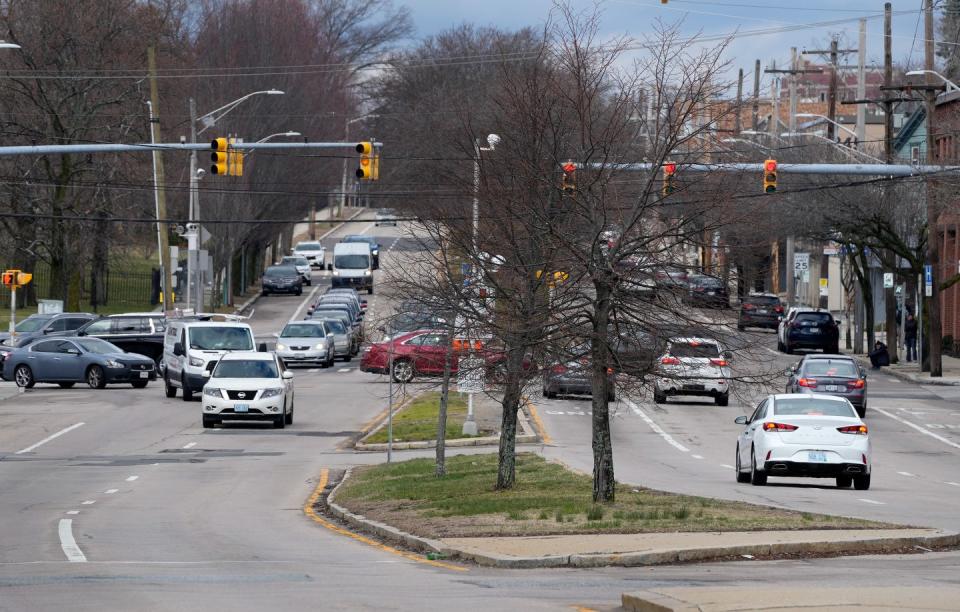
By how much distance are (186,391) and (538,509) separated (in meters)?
22.9

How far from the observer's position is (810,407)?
22.7m

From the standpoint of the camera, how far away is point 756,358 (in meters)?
17.5

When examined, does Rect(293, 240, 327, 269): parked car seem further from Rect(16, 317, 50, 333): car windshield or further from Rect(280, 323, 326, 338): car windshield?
Rect(16, 317, 50, 333): car windshield

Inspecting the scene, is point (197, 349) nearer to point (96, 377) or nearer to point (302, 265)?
point (96, 377)

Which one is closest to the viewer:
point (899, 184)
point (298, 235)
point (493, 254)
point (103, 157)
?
point (493, 254)

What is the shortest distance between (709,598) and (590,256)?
20.3 feet

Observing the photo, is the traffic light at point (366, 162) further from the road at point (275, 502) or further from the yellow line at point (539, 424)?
the yellow line at point (539, 424)

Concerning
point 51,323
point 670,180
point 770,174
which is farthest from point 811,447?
point 51,323

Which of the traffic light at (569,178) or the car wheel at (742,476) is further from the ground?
the traffic light at (569,178)

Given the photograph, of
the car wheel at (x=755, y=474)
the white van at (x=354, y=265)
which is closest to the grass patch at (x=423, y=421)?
the car wheel at (x=755, y=474)

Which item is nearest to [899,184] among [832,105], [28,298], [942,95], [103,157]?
[942,95]

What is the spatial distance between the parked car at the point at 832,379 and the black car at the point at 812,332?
65.6 ft

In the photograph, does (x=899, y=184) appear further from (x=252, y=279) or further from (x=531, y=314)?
(x=252, y=279)

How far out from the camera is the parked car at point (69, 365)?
4172cm
